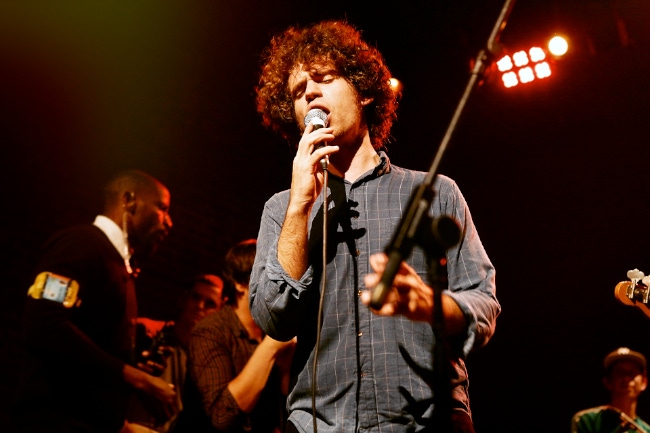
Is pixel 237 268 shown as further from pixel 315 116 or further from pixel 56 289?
pixel 315 116

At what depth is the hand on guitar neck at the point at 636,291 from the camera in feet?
11.0

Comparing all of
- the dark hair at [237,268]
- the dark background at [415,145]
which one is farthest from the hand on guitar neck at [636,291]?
the dark background at [415,145]

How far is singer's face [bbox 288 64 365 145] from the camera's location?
7.22ft

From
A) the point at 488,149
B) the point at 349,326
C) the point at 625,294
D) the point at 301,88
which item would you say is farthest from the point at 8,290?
the point at 488,149

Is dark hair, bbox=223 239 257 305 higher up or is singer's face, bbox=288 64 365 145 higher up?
singer's face, bbox=288 64 365 145

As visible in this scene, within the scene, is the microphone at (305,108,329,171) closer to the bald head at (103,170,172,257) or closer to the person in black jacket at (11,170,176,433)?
the person in black jacket at (11,170,176,433)

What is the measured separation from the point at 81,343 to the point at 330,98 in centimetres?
166

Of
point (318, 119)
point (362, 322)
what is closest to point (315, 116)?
point (318, 119)

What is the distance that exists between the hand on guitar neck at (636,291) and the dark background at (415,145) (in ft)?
10.1

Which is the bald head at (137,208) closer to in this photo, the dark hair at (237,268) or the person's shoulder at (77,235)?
the person's shoulder at (77,235)

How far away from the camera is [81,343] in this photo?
2.92 meters

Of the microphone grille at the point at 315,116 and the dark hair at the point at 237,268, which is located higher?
the microphone grille at the point at 315,116

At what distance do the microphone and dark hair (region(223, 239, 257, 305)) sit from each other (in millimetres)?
1666

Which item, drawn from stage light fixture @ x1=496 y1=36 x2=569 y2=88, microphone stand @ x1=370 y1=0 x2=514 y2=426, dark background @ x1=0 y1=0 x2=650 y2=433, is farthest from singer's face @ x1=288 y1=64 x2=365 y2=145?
stage light fixture @ x1=496 y1=36 x2=569 y2=88
